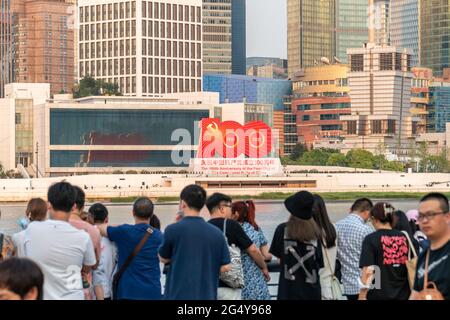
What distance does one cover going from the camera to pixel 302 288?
14.0m

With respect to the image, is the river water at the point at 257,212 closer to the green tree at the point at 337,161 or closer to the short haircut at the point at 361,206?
the green tree at the point at 337,161

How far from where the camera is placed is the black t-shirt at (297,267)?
14.0 m

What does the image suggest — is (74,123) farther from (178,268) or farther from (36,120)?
(178,268)

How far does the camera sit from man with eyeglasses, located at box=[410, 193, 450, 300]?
1087cm

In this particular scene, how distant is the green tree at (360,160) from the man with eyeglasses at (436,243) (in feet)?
456

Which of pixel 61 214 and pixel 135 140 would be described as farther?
pixel 135 140

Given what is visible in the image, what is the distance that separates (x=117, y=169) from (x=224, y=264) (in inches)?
4924

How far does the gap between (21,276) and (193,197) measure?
3792 millimetres

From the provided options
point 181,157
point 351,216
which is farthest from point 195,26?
point 351,216

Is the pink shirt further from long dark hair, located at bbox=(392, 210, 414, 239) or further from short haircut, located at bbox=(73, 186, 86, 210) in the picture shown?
long dark hair, located at bbox=(392, 210, 414, 239)

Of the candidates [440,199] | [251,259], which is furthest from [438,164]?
[440,199]

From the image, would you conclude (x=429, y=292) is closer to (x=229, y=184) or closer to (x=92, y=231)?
(x=92, y=231)
